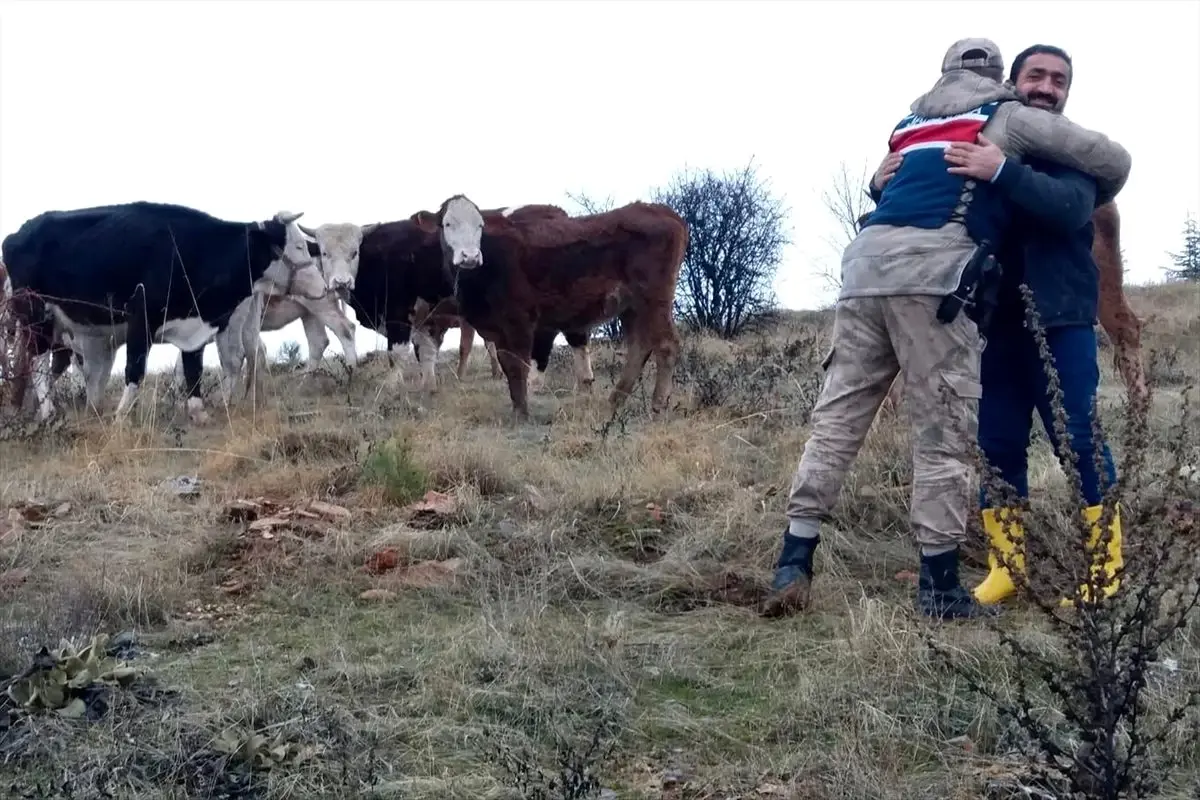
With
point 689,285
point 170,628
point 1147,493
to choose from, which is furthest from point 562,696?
point 689,285

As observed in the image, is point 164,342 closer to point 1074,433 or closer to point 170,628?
point 170,628

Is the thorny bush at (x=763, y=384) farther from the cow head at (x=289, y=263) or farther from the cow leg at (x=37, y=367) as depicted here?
the cow leg at (x=37, y=367)

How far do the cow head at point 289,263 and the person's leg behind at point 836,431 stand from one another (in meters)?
8.06

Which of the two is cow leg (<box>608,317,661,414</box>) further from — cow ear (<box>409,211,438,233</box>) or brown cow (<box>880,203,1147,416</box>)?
brown cow (<box>880,203,1147,416</box>)

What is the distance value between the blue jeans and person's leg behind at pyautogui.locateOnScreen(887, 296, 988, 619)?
0.37m

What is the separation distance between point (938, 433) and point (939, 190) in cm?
85

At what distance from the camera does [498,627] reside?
13.6 ft

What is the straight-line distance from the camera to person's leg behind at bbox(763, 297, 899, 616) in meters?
4.43

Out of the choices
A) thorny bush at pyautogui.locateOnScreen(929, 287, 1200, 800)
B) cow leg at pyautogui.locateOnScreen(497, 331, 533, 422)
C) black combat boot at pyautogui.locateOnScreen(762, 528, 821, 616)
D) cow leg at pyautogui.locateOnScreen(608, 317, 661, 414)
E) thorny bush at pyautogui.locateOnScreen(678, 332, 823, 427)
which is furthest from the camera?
cow leg at pyautogui.locateOnScreen(608, 317, 661, 414)

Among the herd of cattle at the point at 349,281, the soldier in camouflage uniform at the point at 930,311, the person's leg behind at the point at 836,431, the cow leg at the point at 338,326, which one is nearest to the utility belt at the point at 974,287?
the soldier in camouflage uniform at the point at 930,311

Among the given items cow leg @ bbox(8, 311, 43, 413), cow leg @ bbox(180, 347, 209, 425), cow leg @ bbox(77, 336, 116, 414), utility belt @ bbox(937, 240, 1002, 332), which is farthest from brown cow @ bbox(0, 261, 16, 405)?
utility belt @ bbox(937, 240, 1002, 332)

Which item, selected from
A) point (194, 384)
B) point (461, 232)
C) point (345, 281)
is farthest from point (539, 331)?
point (194, 384)

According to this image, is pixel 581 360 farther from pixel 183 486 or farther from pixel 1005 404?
pixel 1005 404

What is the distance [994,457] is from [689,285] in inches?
724
